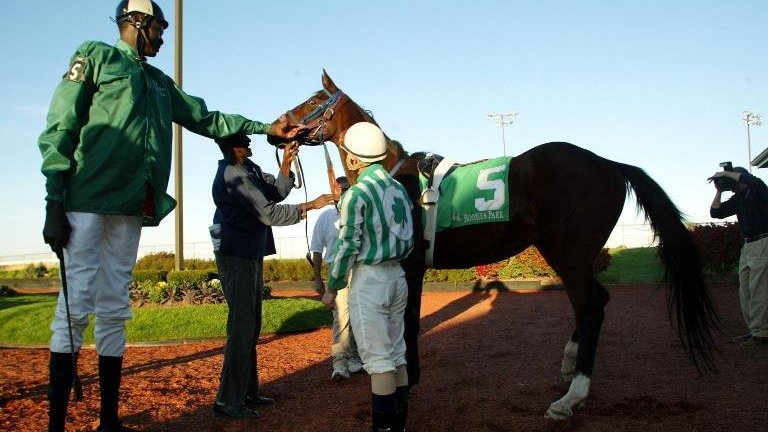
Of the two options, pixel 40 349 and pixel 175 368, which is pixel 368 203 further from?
pixel 40 349

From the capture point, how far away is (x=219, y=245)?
13.4ft

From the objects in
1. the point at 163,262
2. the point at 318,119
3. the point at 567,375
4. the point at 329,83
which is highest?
the point at 329,83

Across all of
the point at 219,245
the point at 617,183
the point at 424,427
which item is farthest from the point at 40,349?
the point at 617,183

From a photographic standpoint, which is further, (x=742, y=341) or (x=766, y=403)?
(x=742, y=341)

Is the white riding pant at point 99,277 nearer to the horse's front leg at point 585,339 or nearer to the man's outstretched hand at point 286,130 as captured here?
the man's outstretched hand at point 286,130

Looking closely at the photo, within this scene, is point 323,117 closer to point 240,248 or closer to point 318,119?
point 318,119

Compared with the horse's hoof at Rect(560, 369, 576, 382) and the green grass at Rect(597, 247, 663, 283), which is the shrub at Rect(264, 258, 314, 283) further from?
the horse's hoof at Rect(560, 369, 576, 382)

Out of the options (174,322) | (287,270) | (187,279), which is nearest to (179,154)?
(187,279)

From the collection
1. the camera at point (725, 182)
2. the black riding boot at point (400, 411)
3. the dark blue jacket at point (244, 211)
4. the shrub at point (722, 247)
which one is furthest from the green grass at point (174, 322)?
the shrub at point (722, 247)

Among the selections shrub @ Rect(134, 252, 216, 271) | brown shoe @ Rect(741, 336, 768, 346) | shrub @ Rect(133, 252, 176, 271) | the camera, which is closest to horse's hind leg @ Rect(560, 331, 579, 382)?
brown shoe @ Rect(741, 336, 768, 346)

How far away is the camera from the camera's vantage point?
6.63 m

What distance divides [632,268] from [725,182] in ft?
43.5

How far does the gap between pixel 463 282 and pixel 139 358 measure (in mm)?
9220

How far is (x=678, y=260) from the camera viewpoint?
4.25 metres
